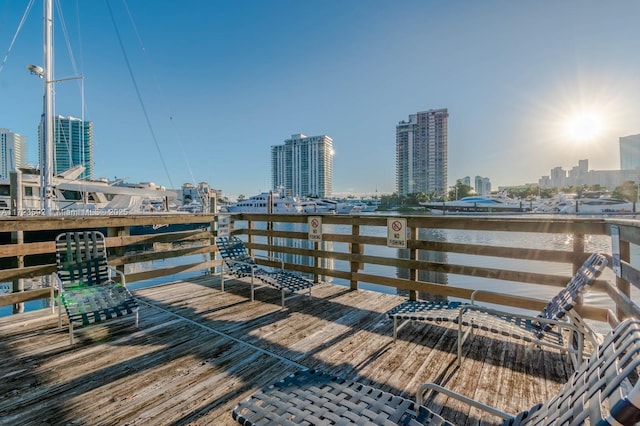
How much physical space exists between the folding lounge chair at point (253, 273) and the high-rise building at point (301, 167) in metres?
44.7

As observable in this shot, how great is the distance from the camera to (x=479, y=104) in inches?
498

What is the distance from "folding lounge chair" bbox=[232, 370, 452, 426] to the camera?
132cm

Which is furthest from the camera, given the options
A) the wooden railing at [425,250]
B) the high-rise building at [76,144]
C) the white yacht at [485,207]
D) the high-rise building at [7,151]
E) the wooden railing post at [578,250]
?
the white yacht at [485,207]

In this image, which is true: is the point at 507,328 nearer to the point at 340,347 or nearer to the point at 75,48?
the point at 340,347

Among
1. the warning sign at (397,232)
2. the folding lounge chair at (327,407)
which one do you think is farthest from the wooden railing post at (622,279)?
the folding lounge chair at (327,407)

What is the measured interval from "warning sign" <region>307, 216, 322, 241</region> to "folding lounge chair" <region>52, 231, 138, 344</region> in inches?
102

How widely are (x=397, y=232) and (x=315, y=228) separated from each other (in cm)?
138

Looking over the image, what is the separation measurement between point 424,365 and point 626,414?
81.2 inches

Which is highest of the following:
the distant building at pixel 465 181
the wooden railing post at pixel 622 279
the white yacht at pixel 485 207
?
the distant building at pixel 465 181

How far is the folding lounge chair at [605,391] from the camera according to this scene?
682 millimetres

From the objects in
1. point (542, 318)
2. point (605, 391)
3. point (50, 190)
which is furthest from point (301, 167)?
point (605, 391)

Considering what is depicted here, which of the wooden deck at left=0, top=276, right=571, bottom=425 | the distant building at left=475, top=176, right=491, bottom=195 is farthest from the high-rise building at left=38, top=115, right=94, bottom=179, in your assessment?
the distant building at left=475, top=176, right=491, bottom=195

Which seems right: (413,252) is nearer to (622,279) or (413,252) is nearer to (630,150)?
(622,279)

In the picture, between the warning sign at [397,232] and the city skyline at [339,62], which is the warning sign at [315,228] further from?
the city skyline at [339,62]
